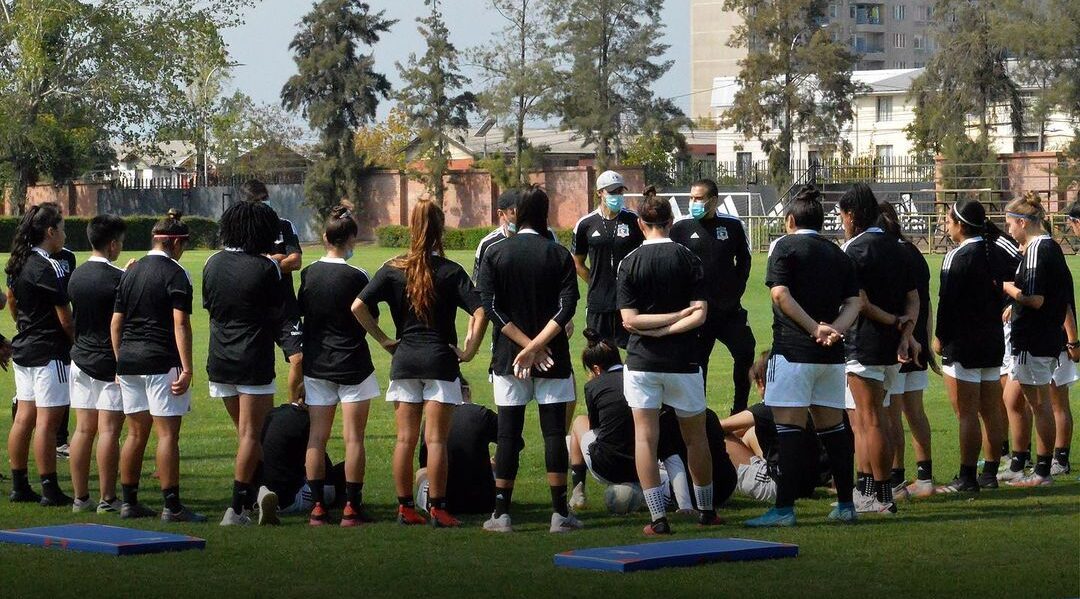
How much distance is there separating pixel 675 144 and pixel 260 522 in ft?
217

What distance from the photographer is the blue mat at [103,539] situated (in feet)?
23.6

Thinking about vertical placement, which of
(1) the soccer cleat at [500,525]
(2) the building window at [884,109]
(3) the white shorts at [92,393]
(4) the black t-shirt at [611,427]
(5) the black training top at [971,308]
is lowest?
(1) the soccer cleat at [500,525]

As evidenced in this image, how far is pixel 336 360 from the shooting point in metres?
8.20

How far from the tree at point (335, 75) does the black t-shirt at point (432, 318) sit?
63.4m

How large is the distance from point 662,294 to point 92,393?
11.6 ft

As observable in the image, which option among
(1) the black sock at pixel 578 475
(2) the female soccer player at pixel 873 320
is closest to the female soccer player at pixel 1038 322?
(2) the female soccer player at pixel 873 320

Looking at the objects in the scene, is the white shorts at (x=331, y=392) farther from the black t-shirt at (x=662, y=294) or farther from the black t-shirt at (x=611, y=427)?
the black t-shirt at (x=662, y=294)

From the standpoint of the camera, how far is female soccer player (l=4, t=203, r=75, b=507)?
9.05m

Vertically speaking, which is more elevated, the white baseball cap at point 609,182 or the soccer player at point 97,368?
the white baseball cap at point 609,182

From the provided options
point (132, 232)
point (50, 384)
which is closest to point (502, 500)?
point (50, 384)

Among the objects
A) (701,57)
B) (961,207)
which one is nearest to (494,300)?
(961,207)

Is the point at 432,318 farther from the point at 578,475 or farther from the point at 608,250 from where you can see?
the point at 608,250

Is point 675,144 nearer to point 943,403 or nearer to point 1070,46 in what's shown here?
point 1070,46

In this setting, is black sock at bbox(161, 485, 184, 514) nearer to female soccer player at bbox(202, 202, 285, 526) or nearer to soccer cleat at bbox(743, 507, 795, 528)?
female soccer player at bbox(202, 202, 285, 526)
